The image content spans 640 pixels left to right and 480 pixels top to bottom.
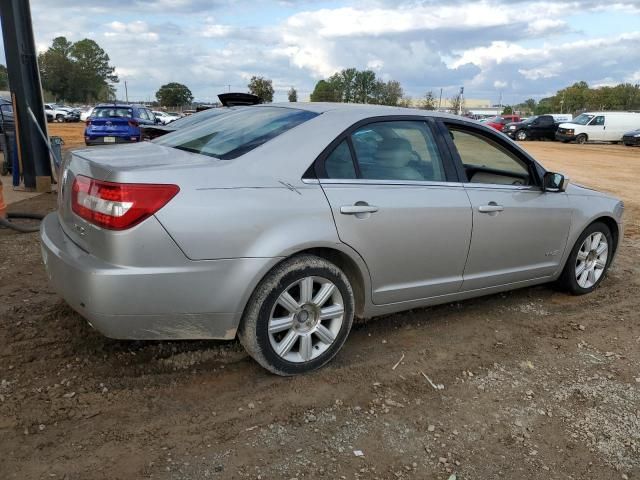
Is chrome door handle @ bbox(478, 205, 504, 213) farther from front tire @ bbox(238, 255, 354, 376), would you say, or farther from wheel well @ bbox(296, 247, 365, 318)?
front tire @ bbox(238, 255, 354, 376)

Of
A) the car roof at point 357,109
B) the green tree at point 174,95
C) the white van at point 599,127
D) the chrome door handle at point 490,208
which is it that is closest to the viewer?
the car roof at point 357,109

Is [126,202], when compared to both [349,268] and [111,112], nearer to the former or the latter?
[349,268]

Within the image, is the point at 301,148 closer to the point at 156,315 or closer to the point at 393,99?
the point at 156,315

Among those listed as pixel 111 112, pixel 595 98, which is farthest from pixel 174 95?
pixel 111 112

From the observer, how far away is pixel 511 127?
117ft

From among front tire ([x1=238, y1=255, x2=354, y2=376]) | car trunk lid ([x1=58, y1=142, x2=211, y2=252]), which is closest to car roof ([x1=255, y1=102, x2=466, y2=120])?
car trunk lid ([x1=58, y1=142, x2=211, y2=252])

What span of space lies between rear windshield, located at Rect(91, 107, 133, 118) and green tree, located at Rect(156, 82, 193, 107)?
73207mm

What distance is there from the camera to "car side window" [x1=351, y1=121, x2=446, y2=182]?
3.44 meters

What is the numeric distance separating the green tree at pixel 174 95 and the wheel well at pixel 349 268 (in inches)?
3471

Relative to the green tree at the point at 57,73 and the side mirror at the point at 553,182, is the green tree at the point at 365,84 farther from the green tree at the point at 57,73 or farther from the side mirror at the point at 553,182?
the side mirror at the point at 553,182

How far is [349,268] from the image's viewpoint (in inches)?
133

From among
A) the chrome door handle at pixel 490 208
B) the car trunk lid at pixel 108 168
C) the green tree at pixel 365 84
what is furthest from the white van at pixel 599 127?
the green tree at pixel 365 84

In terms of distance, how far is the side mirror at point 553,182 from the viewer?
4277 mm

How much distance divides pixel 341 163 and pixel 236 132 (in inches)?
27.6
